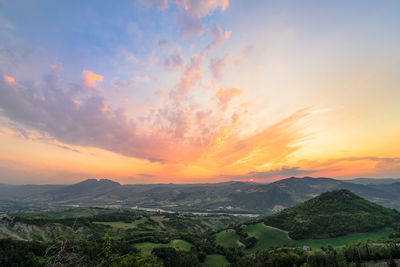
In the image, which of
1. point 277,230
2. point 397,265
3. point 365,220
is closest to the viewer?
point 397,265

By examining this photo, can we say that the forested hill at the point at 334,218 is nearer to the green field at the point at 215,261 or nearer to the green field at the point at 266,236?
the green field at the point at 266,236

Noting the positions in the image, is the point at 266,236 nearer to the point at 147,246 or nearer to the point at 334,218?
the point at 334,218

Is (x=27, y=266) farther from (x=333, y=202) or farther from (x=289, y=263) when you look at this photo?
(x=333, y=202)

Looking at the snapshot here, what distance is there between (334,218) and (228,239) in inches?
3002

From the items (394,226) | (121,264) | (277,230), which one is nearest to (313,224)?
(277,230)

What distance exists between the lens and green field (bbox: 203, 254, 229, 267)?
3726 inches

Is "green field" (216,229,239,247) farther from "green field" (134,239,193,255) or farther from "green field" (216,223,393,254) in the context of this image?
"green field" (134,239,193,255)

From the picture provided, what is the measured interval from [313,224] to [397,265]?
103888 mm

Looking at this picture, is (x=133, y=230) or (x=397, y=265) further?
(x=133, y=230)

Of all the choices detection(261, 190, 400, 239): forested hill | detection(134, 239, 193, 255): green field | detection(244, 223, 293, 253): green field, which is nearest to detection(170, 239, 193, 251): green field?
detection(134, 239, 193, 255): green field

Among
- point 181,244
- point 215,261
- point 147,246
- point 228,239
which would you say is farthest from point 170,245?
point 228,239

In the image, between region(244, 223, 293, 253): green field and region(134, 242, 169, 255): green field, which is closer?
region(134, 242, 169, 255): green field

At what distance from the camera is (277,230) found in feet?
456

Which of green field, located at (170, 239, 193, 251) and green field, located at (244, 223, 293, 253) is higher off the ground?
green field, located at (170, 239, 193, 251)
